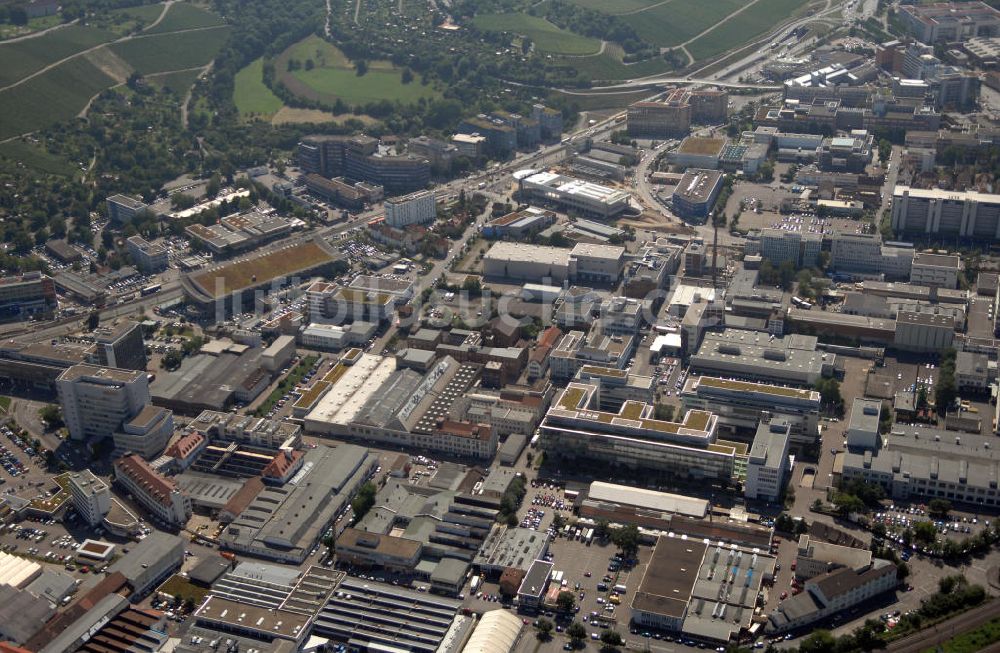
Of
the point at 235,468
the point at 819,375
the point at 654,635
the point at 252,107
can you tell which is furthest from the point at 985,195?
the point at 252,107

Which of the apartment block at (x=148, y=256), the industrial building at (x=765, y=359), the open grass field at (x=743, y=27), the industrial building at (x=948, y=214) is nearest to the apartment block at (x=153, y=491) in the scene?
the apartment block at (x=148, y=256)

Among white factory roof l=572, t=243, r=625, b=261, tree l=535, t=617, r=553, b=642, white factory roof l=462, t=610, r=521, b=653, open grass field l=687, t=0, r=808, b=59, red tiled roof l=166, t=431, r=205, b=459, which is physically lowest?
red tiled roof l=166, t=431, r=205, b=459

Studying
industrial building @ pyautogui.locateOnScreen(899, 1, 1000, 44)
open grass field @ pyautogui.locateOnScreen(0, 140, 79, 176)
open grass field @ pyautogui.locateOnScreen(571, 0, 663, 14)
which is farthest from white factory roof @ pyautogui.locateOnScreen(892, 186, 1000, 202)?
open grass field @ pyautogui.locateOnScreen(0, 140, 79, 176)

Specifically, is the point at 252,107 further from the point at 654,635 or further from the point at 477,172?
the point at 654,635

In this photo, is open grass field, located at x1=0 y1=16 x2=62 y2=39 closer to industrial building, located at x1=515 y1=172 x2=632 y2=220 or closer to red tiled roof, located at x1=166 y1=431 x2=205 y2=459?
industrial building, located at x1=515 y1=172 x2=632 y2=220

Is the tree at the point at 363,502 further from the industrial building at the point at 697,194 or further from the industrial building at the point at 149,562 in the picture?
the industrial building at the point at 697,194

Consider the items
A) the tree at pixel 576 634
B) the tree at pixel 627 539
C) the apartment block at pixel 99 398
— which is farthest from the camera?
the apartment block at pixel 99 398
